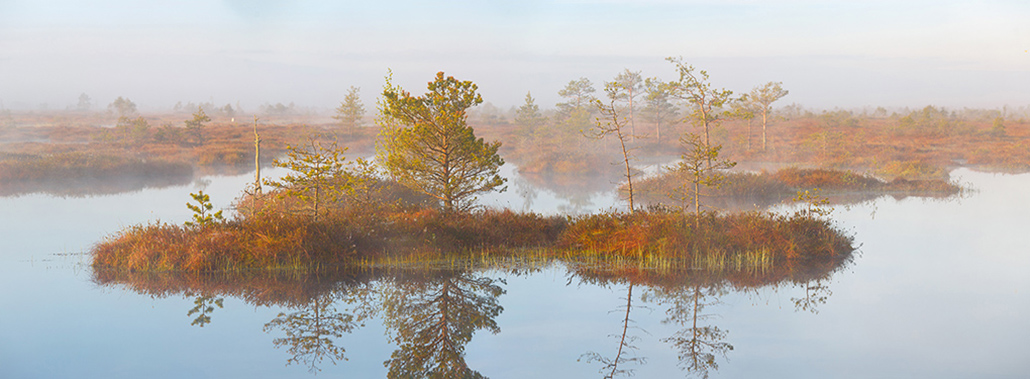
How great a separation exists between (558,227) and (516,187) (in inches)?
676

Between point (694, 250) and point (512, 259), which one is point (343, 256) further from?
point (694, 250)

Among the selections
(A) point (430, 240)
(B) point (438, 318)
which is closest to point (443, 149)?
(A) point (430, 240)

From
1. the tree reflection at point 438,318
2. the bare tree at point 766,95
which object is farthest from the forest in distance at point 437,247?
the bare tree at point 766,95

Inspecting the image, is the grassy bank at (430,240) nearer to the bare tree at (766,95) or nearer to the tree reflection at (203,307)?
the tree reflection at (203,307)

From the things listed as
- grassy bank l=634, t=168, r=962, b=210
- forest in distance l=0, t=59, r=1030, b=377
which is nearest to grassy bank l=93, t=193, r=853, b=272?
forest in distance l=0, t=59, r=1030, b=377

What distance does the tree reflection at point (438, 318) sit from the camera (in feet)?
25.5

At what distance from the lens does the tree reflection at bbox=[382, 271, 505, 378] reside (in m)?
7.77

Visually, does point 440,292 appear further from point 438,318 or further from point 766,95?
point 766,95

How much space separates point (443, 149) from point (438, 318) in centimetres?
705

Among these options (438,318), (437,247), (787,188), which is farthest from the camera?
(787,188)

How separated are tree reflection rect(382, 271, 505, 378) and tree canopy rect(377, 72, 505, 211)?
12.7ft

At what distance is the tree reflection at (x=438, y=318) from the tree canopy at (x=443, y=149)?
3.87m

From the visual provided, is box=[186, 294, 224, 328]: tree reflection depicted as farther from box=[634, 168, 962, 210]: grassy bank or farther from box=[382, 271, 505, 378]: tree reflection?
box=[634, 168, 962, 210]: grassy bank

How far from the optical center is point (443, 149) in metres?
16.2
